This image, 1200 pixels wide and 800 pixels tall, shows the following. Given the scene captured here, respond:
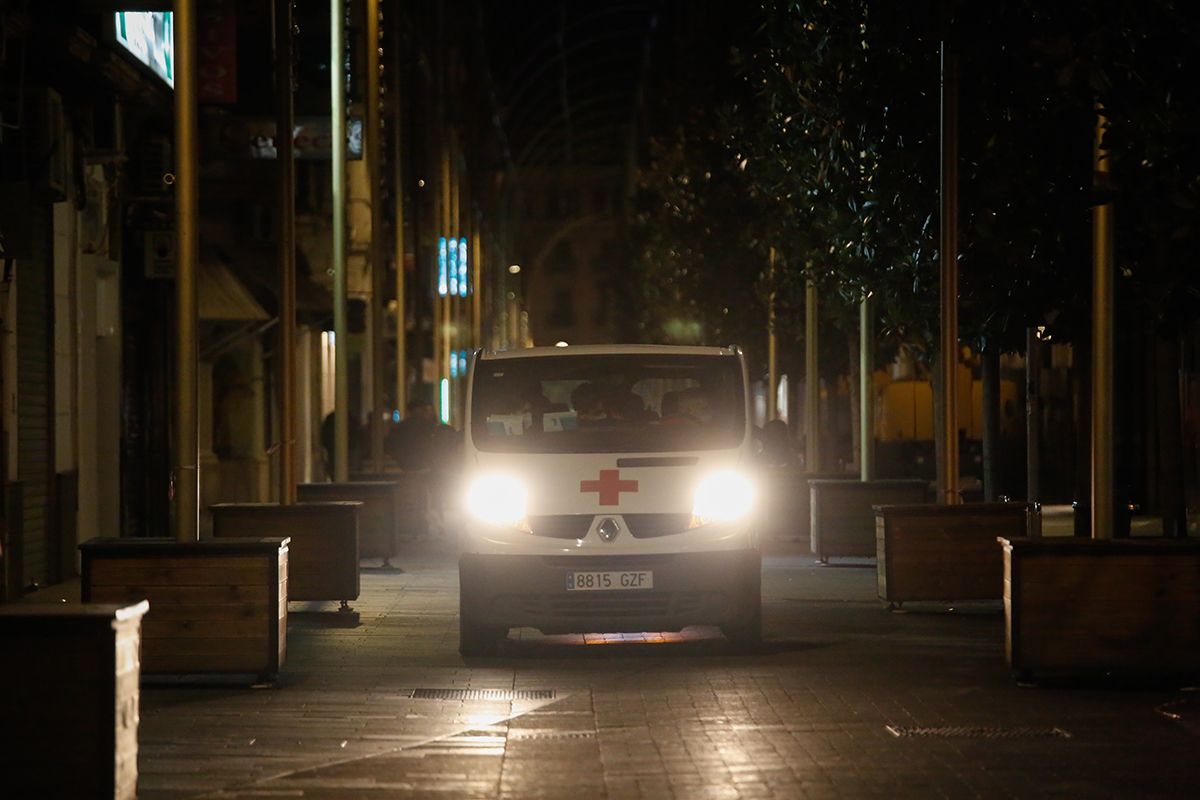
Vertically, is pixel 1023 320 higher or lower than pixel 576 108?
lower

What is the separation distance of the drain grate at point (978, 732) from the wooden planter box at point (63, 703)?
13.2 ft

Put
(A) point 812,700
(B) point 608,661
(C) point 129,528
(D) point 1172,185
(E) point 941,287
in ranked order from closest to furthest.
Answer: (A) point 812,700 → (D) point 1172,185 → (B) point 608,661 → (E) point 941,287 → (C) point 129,528

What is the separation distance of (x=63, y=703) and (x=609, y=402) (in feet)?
23.4

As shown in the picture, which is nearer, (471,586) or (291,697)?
(291,697)

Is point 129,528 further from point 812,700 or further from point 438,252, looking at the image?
point 438,252

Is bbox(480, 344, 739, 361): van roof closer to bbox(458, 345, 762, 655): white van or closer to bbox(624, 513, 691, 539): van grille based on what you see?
bbox(458, 345, 762, 655): white van

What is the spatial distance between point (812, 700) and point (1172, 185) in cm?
363

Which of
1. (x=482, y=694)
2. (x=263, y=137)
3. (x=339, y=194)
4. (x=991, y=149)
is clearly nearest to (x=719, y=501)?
(x=482, y=694)

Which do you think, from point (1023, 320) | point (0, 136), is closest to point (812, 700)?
point (1023, 320)

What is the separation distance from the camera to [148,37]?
75.4 ft

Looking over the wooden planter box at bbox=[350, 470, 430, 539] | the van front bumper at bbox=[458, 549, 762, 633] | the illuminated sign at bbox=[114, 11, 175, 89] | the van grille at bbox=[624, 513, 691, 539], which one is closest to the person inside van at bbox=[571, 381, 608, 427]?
the van grille at bbox=[624, 513, 691, 539]

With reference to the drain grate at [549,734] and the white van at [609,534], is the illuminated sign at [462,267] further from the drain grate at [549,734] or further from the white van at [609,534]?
the drain grate at [549,734]

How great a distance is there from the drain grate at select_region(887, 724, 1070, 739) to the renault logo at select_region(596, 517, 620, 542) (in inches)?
145

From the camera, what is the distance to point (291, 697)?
1227cm
